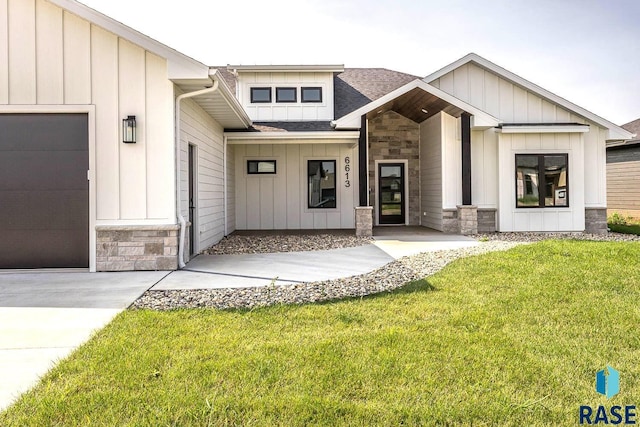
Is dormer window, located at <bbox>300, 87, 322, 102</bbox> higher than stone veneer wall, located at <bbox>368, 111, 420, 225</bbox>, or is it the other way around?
dormer window, located at <bbox>300, 87, 322, 102</bbox>

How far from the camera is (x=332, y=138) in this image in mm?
11562

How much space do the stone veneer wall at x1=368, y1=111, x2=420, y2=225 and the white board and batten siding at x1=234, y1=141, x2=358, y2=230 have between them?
2.90 ft

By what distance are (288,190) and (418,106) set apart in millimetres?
4415

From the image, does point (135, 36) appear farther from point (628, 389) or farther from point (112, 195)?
point (628, 389)

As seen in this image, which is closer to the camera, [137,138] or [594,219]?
[137,138]

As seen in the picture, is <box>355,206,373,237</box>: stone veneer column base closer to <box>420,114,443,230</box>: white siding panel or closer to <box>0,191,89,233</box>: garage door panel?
<box>420,114,443,230</box>: white siding panel

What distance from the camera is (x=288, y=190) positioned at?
527 inches

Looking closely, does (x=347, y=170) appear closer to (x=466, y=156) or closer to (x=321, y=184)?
(x=321, y=184)

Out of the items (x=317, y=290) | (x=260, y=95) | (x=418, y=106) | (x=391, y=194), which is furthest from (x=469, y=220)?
(x=317, y=290)

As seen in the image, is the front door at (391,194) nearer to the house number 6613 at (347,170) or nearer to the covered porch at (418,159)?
the covered porch at (418,159)

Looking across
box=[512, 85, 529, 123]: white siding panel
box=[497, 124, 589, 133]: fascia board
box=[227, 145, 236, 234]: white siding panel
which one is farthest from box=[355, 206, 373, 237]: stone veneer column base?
box=[512, 85, 529, 123]: white siding panel

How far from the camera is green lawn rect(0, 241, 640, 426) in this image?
8.06 ft

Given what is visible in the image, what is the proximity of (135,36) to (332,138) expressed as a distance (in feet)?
19.4

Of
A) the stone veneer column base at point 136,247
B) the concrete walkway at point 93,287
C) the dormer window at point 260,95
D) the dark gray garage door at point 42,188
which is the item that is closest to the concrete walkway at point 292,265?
the concrete walkway at point 93,287
